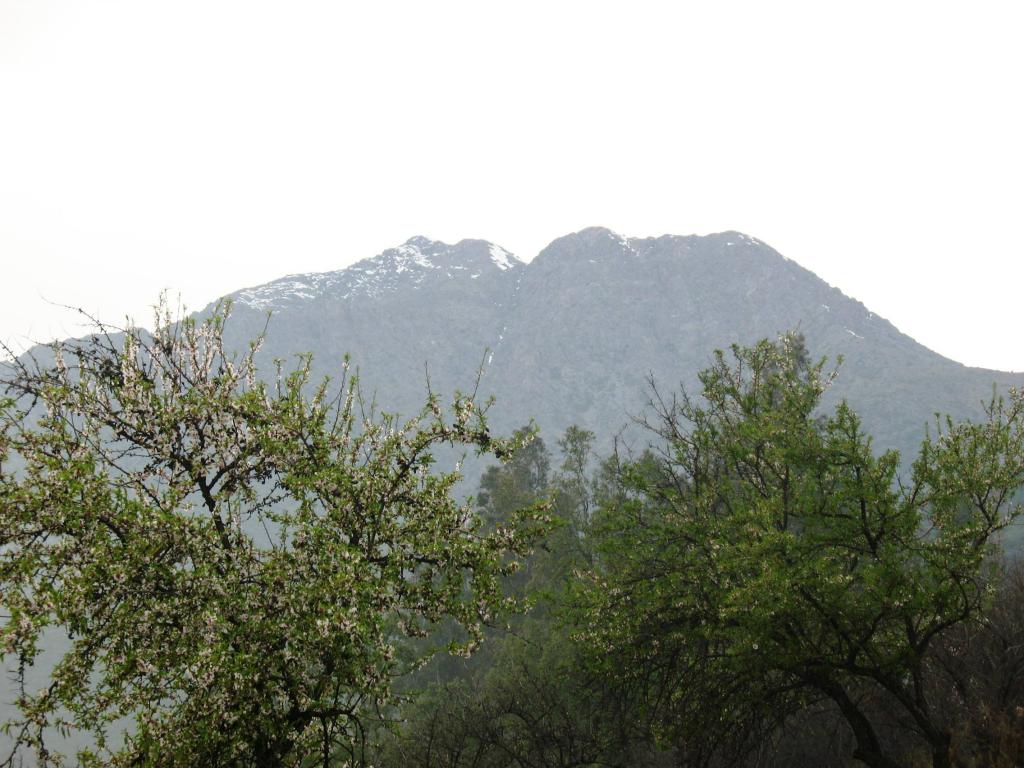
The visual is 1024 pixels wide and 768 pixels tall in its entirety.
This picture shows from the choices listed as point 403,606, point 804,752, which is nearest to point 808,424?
point 403,606

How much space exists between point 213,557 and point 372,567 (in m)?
2.45

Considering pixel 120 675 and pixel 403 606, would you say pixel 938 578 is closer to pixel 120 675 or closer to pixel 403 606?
pixel 403 606

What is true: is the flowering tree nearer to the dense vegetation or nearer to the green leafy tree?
the dense vegetation

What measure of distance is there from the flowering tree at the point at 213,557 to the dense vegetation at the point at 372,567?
0.16 ft

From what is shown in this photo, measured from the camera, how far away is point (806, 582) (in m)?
12.5

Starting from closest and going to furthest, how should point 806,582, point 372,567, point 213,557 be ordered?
point 213,557, point 372,567, point 806,582

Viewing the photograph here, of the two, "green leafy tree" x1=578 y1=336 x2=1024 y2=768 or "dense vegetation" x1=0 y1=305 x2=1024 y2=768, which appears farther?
"green leafy tree" x1=578 y1=336 x2=1024 y2=768

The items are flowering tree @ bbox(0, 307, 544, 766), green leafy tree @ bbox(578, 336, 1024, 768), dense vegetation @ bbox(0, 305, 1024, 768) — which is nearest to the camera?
flowering tree @ bbox(0, 307, 544, 766)

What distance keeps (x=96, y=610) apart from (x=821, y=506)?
1297 cm

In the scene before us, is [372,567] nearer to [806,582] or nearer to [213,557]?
[213,557]

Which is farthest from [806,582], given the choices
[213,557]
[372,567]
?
[213,557]

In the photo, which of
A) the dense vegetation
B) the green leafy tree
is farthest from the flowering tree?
the green leafy tree

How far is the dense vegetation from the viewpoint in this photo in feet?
29.6

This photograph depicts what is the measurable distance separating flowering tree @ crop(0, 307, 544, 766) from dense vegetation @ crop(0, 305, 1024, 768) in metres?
0.05
